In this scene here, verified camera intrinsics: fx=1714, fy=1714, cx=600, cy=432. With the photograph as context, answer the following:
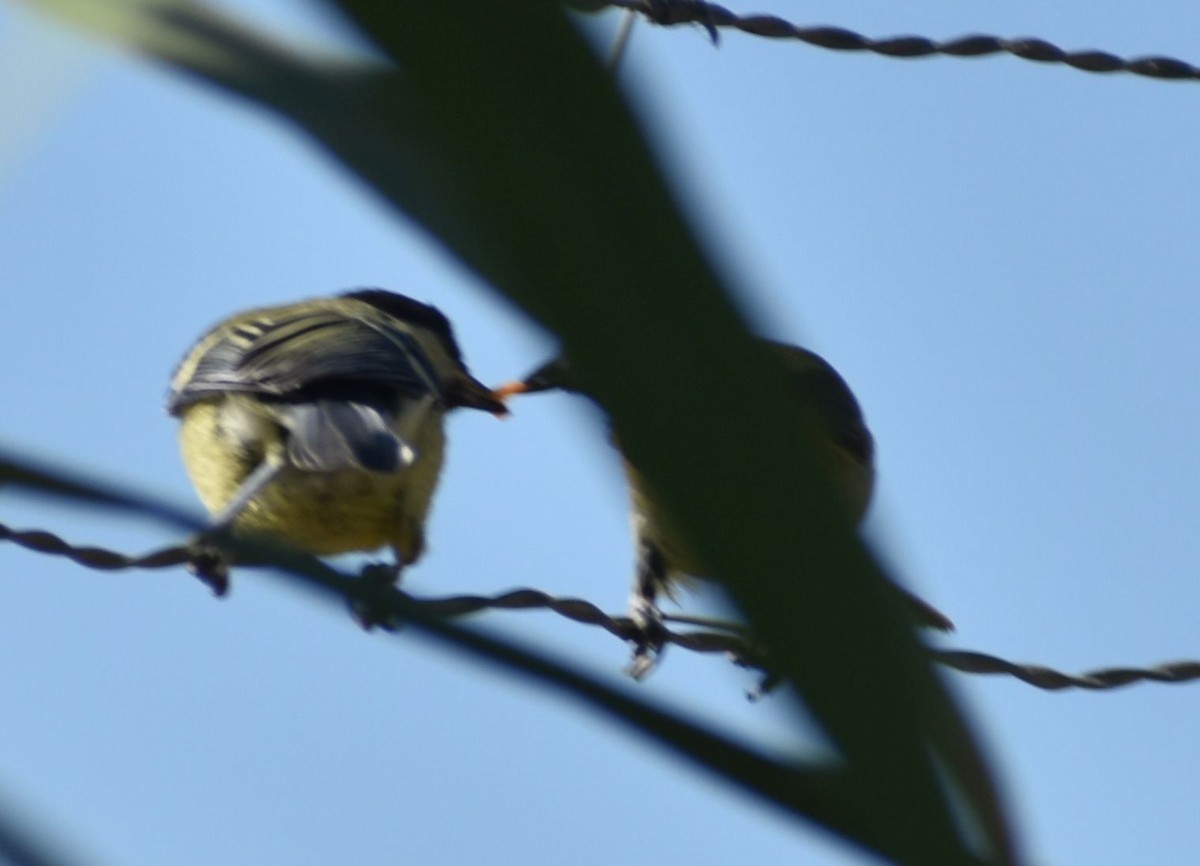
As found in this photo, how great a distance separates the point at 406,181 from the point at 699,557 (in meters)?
0.18

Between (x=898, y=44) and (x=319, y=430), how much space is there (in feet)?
6.93

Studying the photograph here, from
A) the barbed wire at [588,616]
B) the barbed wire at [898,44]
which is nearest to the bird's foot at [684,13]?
the barbed wire at [898,44]

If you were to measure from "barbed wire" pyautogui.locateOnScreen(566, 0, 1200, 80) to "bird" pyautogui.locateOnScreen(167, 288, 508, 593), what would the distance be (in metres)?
1.42

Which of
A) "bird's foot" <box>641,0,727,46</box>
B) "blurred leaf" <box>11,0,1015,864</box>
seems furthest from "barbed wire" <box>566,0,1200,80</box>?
"blurred leaf" <box>11,0,1015,864</box>

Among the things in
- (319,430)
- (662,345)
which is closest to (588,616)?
(319,430)

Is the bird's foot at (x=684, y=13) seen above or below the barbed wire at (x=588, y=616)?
above

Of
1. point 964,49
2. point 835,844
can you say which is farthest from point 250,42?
point 964,49

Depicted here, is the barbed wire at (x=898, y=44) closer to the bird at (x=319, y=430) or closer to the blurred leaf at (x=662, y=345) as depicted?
the bird at (x=319, y=430)

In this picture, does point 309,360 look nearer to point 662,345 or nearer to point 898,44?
point 898,44

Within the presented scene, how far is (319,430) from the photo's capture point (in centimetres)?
510

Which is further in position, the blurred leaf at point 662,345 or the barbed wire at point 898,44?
the barbed wire at point 898,44

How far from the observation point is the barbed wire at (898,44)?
5.03 m

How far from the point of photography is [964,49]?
5359mm

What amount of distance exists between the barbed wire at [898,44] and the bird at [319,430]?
1423 millimetres
